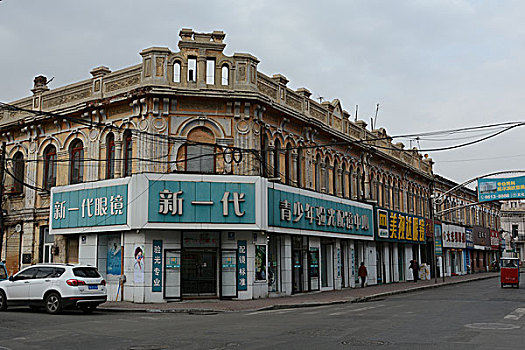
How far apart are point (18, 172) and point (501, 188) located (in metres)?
30.2

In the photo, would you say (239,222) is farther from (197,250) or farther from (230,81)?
(230,81)

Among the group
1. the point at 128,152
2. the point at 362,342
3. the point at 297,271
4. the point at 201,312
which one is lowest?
the point at 201,312

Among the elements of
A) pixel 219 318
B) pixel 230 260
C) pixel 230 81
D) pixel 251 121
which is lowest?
pixel 219 318

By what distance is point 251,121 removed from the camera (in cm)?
2408

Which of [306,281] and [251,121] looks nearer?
[251,121]

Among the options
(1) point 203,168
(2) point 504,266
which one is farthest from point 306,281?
(2) point 504,266

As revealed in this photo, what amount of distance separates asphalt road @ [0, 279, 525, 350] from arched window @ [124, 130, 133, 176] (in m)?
7.16

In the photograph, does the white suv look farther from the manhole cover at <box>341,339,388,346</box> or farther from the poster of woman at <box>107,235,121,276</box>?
the manhole cover at <box>341,339,388,346</box>

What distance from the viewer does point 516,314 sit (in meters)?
16.8

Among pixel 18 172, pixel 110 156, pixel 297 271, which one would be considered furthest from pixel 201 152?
pixel 18 172

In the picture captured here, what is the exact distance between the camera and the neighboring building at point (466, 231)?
50.0m

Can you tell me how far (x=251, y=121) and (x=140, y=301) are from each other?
8.48 meters

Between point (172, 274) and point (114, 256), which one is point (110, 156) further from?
point (172, 274)

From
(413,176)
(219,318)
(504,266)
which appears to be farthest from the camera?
(413,176)
